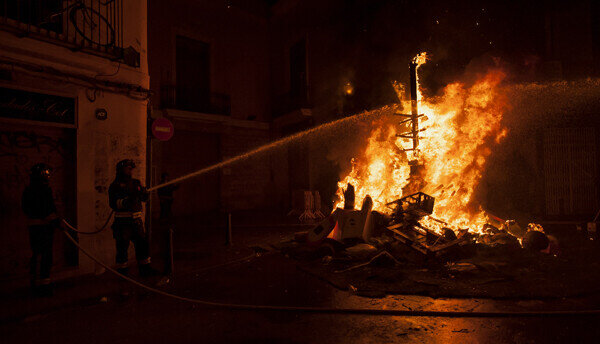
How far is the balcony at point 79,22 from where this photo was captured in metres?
6.08

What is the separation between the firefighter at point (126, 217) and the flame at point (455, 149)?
5914mm

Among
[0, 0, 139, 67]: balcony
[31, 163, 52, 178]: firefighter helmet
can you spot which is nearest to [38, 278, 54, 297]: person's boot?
[31, 163, 52, 178]: firefighter helmet

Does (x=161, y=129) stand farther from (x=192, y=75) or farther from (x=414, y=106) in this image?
(x=192, y=75)

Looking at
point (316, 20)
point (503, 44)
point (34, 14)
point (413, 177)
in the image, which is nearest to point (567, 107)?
point (503, 44)

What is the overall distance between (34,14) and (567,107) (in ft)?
46.7

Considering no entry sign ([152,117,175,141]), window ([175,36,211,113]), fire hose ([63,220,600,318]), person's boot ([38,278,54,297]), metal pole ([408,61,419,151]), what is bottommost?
fire hose ([63,220,600,318])

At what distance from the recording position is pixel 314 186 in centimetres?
1658

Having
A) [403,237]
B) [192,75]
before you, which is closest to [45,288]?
[403,237]

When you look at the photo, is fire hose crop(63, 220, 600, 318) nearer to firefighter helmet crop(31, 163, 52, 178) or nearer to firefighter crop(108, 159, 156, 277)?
firefighter crop(108, 159, 156, 277)

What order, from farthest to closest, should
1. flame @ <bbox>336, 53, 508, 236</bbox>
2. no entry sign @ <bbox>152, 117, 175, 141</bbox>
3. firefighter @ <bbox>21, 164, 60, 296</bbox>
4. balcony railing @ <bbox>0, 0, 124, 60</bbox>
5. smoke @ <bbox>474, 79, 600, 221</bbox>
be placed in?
1. smoke @ <bbox>474, 79, 600, 221</bbox>
2. flame @ <bbox>336, 53, 508, 236</bbox>
3. no entry sign @ <bbox>152, 117, 175, 141</bbox>
4. balcony railing @ <bbox>0, 0, 124, 60</bbox>
5. firefighter @ <bbox>21, 164, 60, 296</bbox>

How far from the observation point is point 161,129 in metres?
7.64

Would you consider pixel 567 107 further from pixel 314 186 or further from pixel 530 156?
pixel 314 186

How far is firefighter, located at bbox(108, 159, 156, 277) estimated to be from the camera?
5.84 meters

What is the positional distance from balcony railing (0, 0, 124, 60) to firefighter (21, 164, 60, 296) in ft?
8.26
